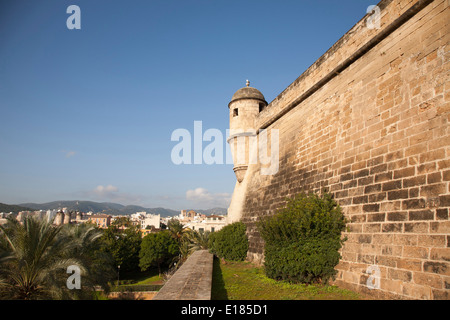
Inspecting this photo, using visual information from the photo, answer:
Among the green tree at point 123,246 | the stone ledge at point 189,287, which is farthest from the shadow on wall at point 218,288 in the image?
the green tree at point 123,246

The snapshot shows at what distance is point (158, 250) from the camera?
3559 centimetres

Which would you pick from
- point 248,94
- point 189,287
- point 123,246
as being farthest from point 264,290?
point 123,246

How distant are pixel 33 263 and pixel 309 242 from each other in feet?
28.7

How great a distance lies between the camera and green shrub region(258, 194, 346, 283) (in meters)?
6.11

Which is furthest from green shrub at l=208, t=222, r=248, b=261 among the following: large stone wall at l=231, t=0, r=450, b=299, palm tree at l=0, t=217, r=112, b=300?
palm tree at l=0, t=217, r=112, b=300

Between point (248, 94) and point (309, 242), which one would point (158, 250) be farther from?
point (309, 242)

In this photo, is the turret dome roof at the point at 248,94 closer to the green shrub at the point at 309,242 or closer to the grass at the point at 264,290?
the green shrub at the point at 309,242

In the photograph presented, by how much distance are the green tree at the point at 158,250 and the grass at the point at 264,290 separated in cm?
2988

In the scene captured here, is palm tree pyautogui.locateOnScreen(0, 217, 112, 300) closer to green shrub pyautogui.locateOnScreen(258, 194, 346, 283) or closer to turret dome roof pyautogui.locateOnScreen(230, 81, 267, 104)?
green shrub pyautogui.locateOnScreen(258, 194, 346, 283)

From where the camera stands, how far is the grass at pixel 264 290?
5312 mm

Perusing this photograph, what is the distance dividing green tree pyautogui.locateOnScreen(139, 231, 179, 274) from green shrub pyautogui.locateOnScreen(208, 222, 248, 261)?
2587 cm

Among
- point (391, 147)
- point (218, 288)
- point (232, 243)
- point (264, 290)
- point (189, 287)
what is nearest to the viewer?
point (189, 287)

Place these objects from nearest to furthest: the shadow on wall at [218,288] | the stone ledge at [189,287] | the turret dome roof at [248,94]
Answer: the stone ledge at [189,287], the shadow on wall at [218,288], the turret dome roof at [248,94]
